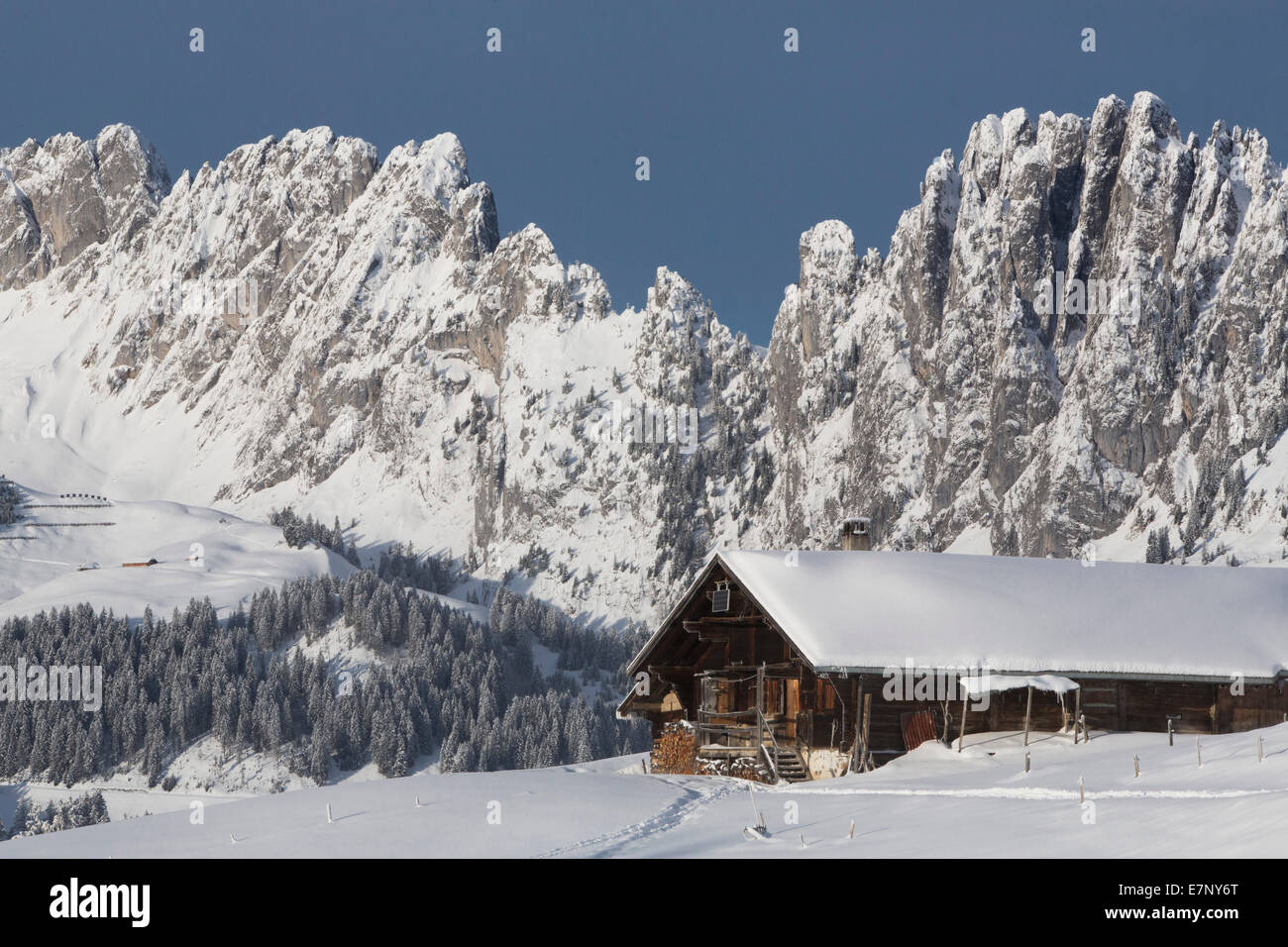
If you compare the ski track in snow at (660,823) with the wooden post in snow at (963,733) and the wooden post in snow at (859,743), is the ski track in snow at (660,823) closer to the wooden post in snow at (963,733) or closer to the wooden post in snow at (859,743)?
the wooden post in snow at (859,743)

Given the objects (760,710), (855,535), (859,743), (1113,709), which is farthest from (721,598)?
(1113,709)

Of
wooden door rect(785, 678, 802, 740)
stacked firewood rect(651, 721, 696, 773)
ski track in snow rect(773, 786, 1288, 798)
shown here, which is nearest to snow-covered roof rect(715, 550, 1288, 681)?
wooden door rect(785, 678, 802, 740)

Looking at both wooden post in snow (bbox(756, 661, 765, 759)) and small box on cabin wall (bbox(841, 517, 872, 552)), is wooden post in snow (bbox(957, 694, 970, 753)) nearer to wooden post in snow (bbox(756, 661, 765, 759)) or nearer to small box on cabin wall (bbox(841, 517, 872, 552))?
wooden post in snow (bbox(756, 661, 765, 759))

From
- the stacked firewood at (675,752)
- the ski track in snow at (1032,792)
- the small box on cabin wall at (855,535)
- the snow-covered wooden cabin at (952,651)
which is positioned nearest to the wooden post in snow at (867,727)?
the snow-covered wooden cabin at (952,651)

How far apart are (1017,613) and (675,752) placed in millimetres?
10023

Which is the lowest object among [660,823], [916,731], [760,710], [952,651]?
[660,823]

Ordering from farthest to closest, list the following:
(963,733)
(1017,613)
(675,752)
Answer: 1. (675,752)
2. (1017,613)
3. (963,733)

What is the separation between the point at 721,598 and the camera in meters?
39.1

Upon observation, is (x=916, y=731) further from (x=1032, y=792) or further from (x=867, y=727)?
(x=1032, y=792)

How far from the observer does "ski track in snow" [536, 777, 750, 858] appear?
22.9 metres

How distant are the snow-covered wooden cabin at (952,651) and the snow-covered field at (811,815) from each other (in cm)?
199

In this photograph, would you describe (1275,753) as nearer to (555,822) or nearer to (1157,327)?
(555,822)
